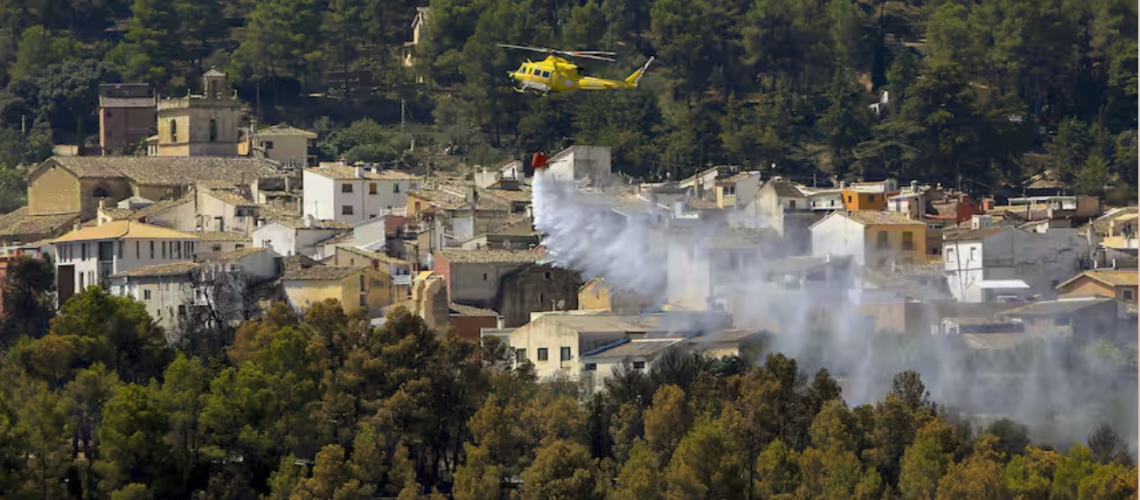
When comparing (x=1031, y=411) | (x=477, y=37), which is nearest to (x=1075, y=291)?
(x=1031, y=411)

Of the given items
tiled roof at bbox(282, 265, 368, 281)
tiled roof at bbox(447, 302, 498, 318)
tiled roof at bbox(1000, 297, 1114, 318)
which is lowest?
tiled roof at bbox(447, 302, 498, 318)

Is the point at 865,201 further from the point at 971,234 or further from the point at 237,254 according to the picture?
the point at 237,254

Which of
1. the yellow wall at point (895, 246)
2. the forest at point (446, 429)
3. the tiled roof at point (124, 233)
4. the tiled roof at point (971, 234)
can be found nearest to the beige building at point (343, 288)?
the forest at point (446, 429)

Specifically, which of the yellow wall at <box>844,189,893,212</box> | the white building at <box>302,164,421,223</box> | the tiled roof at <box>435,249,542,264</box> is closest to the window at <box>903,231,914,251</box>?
the tiled roof at <box>435,249,542,264</box>

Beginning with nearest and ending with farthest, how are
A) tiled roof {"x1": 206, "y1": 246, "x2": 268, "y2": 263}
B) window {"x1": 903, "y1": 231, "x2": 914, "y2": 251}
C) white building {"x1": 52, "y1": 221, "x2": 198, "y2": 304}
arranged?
window {"x1": 903, "y1": 231, "x2": 914, "y2": 251} < tiled roof {"x1": 206, "y1": 246, "x2": 268, "y2": 263} < white building {"x1": 52, "y1": 221, "x2": 198, "y2": 304}

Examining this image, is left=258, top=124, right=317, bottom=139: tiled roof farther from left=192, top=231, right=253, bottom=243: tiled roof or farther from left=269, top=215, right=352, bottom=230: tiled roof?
left=192, top=231, right=253, bottom=243: tiled roof

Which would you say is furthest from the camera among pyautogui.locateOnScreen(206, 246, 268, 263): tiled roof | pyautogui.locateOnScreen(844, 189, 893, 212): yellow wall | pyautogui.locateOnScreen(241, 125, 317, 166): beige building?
pyautogui.locateOnScreen(241, 125, 317, 166): beige building

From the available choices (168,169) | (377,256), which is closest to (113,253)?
(377,256)

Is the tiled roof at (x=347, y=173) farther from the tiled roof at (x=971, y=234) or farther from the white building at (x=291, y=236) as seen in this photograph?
the tiled roof at (x=971, y=234)
